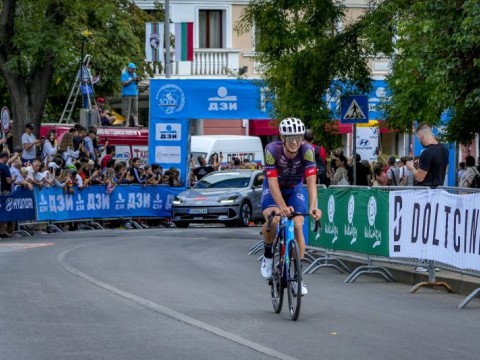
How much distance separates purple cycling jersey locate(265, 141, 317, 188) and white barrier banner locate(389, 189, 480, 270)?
2641mm

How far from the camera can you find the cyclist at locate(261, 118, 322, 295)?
42.2 feet

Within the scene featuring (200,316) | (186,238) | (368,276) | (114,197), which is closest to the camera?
(200,316)

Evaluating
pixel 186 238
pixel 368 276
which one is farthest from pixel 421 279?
pixel 186 238

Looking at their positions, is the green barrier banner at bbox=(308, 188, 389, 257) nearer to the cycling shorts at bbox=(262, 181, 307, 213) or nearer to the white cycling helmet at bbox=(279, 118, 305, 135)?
the cycling shorts at bbox=(262, 181, 307, 213)

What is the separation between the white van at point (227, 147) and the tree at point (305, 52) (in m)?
22.4

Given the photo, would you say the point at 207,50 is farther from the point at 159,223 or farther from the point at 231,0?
the point at 159,223

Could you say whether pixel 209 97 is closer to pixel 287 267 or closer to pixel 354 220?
pixel 354 220

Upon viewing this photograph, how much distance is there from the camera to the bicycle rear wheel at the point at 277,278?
510 inches

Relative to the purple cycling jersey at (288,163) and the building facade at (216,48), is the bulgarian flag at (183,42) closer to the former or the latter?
the building facade at (216,48)

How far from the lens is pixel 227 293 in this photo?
15352mm

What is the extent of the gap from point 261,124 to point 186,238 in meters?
28.8

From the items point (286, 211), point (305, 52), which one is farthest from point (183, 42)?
point (286, 211)

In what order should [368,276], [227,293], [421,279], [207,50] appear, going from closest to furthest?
[227,293] < [421,279] < [368,276] < [207,50]

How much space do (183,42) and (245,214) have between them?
7549 millimetres
